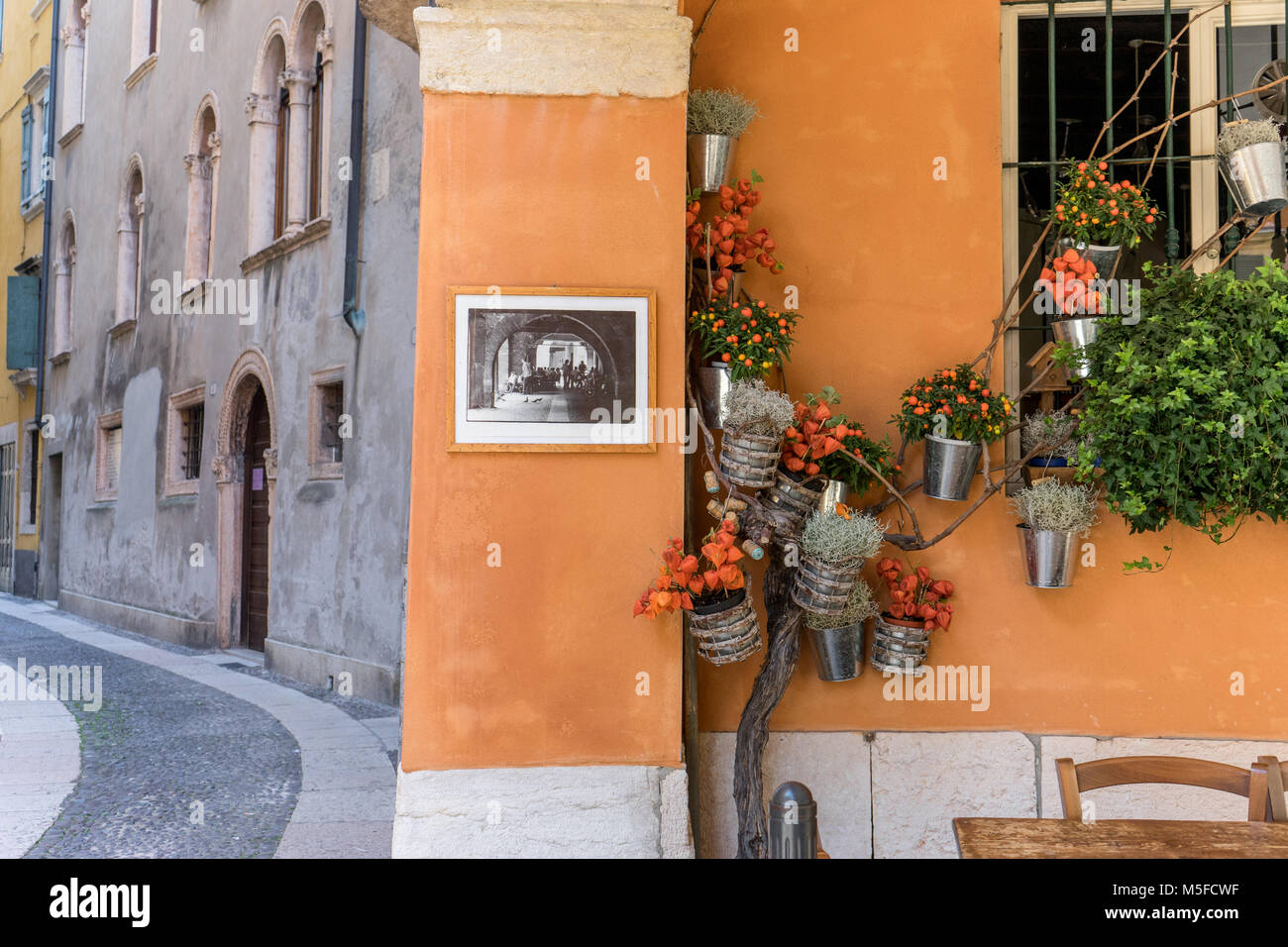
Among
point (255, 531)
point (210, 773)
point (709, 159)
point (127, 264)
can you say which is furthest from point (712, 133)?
point (127, 264)

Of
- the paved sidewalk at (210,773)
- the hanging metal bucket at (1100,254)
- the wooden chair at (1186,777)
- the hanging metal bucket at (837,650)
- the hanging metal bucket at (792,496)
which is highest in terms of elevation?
the hanging metal bucket at (1100,254)

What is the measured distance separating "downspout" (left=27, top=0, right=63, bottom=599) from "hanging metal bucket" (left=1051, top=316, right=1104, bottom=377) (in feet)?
58.4

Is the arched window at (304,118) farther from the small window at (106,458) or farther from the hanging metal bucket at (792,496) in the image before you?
the hanging metal bucket at (792,496)

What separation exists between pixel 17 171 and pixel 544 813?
822 inches

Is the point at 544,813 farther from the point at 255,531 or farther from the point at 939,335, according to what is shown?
the point at 255,531

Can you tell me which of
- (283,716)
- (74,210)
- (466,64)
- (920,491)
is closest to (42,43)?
(74,210)

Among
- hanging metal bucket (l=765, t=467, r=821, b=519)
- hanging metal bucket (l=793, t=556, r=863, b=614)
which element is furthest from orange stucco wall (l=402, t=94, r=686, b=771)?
hanging metal bucket (l=793, t=556, r=863, b=614)

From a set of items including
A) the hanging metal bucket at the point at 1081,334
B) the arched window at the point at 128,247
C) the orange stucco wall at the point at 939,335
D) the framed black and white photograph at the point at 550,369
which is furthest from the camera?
the arched window at the point at 128,247

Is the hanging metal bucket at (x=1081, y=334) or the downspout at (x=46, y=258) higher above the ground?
the downspout at (x=46, y=258)

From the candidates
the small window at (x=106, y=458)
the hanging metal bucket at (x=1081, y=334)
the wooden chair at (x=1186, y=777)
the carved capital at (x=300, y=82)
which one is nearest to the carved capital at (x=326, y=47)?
the carved capital at (x=300, y=82)

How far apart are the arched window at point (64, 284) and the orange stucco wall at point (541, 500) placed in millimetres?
15850

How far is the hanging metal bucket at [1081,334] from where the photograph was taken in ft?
13.6

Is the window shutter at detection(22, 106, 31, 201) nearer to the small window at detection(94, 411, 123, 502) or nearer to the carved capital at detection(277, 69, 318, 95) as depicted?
the small window at detection(94, 411, 123, 502)
